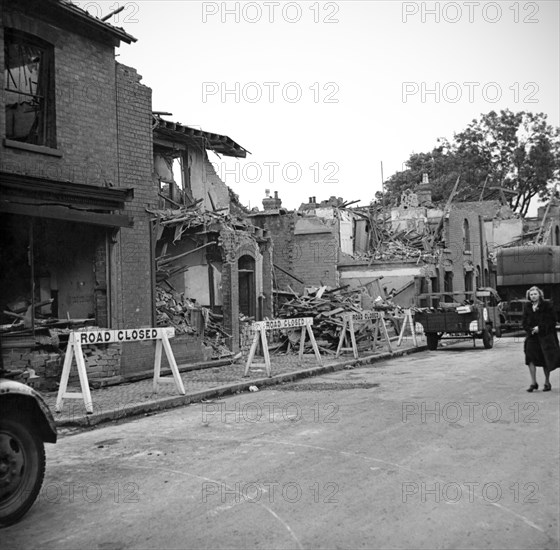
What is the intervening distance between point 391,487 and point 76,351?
5.92 m

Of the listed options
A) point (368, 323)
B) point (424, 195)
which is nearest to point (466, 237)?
point (424, 195)

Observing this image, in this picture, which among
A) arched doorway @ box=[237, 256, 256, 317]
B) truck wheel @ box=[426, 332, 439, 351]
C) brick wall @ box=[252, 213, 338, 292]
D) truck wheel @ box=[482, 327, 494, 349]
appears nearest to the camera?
truck wheel @ box=[482, 327, 494, 349]

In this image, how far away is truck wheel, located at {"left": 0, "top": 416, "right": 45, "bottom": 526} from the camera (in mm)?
5512

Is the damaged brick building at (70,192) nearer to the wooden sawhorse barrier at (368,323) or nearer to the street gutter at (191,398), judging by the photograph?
the street gutter at (191,398)

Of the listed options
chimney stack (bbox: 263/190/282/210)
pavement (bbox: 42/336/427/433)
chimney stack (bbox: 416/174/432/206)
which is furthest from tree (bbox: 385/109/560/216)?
pavement (bbox: 42/336/427/433)

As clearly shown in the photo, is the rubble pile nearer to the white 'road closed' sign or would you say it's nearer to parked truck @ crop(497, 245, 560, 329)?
parked truck @ crop(497, 245, 560, 329)

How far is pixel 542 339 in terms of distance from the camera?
470 inches

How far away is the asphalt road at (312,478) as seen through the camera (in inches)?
204

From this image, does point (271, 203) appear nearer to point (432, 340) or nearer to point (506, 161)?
point (432, 340)

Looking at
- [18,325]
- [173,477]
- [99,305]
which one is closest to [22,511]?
[173,477]

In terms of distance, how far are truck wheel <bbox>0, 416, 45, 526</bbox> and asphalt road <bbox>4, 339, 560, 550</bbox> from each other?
15 centimetres

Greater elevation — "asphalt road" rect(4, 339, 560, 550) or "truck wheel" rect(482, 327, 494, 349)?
"truck wheel" rect(482, 327, 494, 349)

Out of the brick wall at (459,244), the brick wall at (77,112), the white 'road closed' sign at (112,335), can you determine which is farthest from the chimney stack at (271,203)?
the white 'road closed' sign at (112,335)

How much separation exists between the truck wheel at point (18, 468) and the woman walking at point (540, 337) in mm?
8800
